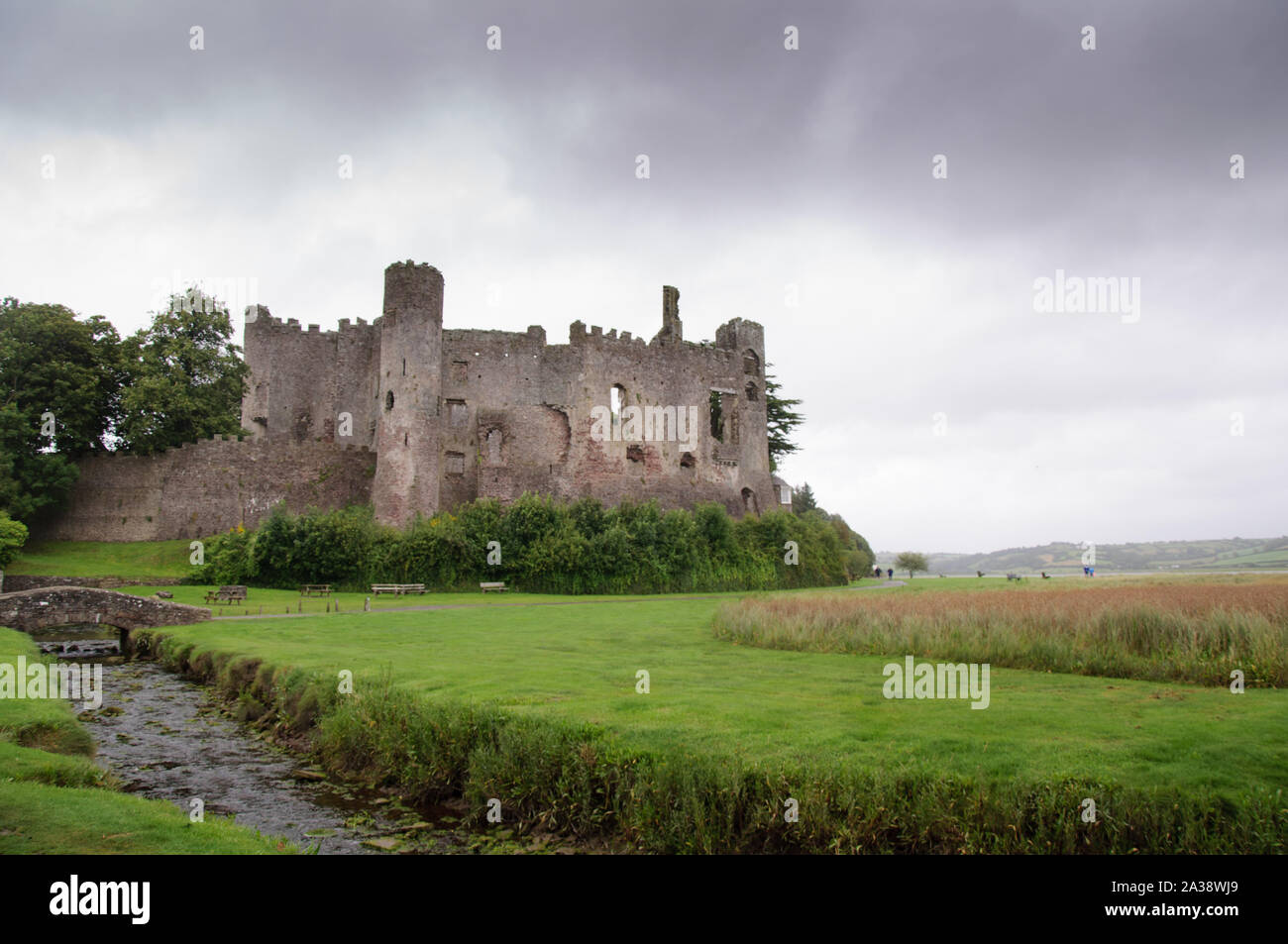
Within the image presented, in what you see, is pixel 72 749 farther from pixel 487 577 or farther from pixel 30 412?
pixel 30 412

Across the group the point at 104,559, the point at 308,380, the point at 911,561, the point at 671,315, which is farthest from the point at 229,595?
the point at 911,561

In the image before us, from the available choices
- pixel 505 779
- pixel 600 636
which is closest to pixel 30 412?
pixel 600 636

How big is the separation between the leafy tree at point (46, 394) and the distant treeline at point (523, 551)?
26.5ft

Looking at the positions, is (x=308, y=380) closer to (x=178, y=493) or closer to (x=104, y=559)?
(x=178, y=493)

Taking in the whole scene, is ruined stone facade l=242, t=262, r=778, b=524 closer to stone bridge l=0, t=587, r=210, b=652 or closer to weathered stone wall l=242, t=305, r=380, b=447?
weathered stone wall l=242, t=305, r=380, b=447

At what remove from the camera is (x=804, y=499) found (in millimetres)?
76688

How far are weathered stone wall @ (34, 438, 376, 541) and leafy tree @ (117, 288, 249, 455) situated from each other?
64.3 inches

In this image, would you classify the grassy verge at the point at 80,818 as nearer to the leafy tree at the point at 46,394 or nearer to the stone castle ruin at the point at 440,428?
the stone castle ruin at the point at 440,428

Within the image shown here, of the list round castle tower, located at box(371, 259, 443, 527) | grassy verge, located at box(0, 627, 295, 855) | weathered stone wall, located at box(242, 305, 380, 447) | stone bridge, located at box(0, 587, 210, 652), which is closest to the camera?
grassy verge, located at box(0, 627, 295, 855)

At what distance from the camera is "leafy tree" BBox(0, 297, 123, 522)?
35.8m

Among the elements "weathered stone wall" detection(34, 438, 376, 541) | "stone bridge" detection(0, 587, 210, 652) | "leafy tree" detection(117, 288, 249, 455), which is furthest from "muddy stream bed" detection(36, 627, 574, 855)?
"leafy tree" detection(117, 288, 249, 455)

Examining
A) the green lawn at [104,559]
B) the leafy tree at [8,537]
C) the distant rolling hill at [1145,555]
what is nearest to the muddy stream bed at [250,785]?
the leafy tree at [8,537]

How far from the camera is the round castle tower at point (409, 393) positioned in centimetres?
3900
